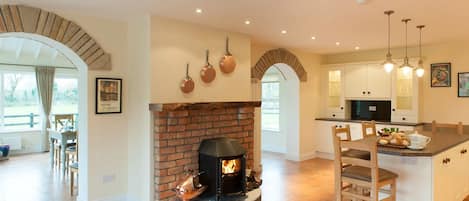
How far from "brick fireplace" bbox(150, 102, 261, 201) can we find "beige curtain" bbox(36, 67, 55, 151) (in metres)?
5.43

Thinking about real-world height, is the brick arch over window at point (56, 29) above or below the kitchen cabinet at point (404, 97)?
above

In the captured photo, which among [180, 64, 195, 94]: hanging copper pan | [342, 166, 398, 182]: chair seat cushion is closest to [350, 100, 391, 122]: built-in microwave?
[342, 166, 398, 182]: chair seat cushion

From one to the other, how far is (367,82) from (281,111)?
7.01 ft

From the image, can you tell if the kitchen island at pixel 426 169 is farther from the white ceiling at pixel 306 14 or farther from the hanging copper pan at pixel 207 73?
the hanging copper pan at pixel 207 73

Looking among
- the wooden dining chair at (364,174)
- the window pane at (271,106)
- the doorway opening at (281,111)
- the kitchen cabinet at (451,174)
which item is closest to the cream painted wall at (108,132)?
the wooden dining chair at (364,174)

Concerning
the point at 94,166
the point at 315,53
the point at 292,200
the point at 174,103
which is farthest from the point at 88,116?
the point at 315,53

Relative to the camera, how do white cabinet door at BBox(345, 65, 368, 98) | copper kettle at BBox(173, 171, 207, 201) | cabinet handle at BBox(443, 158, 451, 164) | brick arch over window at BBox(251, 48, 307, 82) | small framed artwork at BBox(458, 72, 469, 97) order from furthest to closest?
1. white cabinet door at BBox(345, 65, 368, 98)
2. brick arch over window at BBox(251, 48, 307, 82)
3. small framed artwork at BBox(458, 72, 469, 97)
4. copper kettle at BBox(173, 171, 207, 201)
5. cabinet handle at BBox(443, 158, 451, 164)

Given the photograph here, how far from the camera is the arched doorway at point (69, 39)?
342 cm

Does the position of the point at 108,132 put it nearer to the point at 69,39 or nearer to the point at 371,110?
the point at 69,39

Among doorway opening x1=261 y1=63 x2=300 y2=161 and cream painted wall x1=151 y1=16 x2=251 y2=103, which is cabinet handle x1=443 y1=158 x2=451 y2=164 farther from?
doorway opening x1=261 y1=63 x2=300 y2=161

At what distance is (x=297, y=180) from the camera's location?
5.37m

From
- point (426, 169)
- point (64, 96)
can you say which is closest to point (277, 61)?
point (426, 169)

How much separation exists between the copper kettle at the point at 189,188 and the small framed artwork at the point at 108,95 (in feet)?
4.28

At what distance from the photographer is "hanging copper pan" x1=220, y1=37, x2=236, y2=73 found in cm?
469
